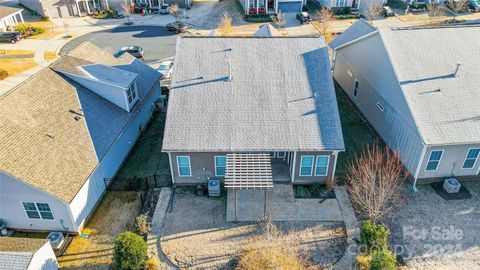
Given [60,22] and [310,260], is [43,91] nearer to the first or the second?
[310,260]

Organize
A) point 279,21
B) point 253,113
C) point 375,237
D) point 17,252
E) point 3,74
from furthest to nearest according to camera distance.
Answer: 1. point 279,21
2. point 3,74
3. point 253,113
4. point 375,237
5. point 17,252

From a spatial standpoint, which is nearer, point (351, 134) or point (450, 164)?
point (450, 164)

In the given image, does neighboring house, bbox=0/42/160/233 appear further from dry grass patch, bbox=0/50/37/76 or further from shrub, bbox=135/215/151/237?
dry grass patch, bbox=0/50/37/76

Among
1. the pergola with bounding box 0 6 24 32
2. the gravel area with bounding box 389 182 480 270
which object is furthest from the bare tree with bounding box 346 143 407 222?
the pergola with bounding box 0 6 24 32

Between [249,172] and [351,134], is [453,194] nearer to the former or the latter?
[351,134]

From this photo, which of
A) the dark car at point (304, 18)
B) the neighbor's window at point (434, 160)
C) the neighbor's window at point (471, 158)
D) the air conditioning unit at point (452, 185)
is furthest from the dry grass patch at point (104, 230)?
the dark car at point (304, 18)

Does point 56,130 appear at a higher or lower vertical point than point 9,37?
higher

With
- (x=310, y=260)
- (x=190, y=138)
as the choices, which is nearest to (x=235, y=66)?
(x=190, y=138)

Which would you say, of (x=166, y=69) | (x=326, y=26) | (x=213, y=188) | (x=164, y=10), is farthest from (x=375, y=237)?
(x=164, y=10)
